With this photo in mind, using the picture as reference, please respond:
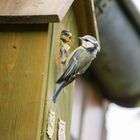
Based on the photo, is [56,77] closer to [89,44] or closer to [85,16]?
[89,44]

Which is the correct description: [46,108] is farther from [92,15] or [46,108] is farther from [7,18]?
[92,15]

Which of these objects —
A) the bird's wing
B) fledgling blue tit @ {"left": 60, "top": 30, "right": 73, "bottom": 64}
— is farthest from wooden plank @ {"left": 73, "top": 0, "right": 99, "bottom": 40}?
the bird's wing

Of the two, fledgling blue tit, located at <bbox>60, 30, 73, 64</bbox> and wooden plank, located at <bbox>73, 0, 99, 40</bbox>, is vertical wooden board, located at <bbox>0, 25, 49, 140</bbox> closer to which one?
fledgling blue tit, located at <bbox>60, 30, 73, 64</bbox>

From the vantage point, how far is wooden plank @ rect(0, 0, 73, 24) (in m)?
1.87

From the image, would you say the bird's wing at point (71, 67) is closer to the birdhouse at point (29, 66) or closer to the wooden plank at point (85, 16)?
the birdhouse at point (29, 66)

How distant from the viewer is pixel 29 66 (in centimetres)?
189

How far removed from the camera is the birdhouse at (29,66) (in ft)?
6.05

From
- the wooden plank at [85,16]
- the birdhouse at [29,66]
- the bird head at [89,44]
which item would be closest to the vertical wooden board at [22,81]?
the birdhouse at [29,66]

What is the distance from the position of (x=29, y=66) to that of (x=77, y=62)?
0.16 meters

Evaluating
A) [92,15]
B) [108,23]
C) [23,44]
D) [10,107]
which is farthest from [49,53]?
[108,23]

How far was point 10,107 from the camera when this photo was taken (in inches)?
73.4

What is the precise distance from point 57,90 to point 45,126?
122 mm

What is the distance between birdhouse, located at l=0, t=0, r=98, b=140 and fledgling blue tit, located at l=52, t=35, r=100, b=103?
A: 0.04 m

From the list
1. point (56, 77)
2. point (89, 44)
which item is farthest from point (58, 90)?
point (89, 44)
